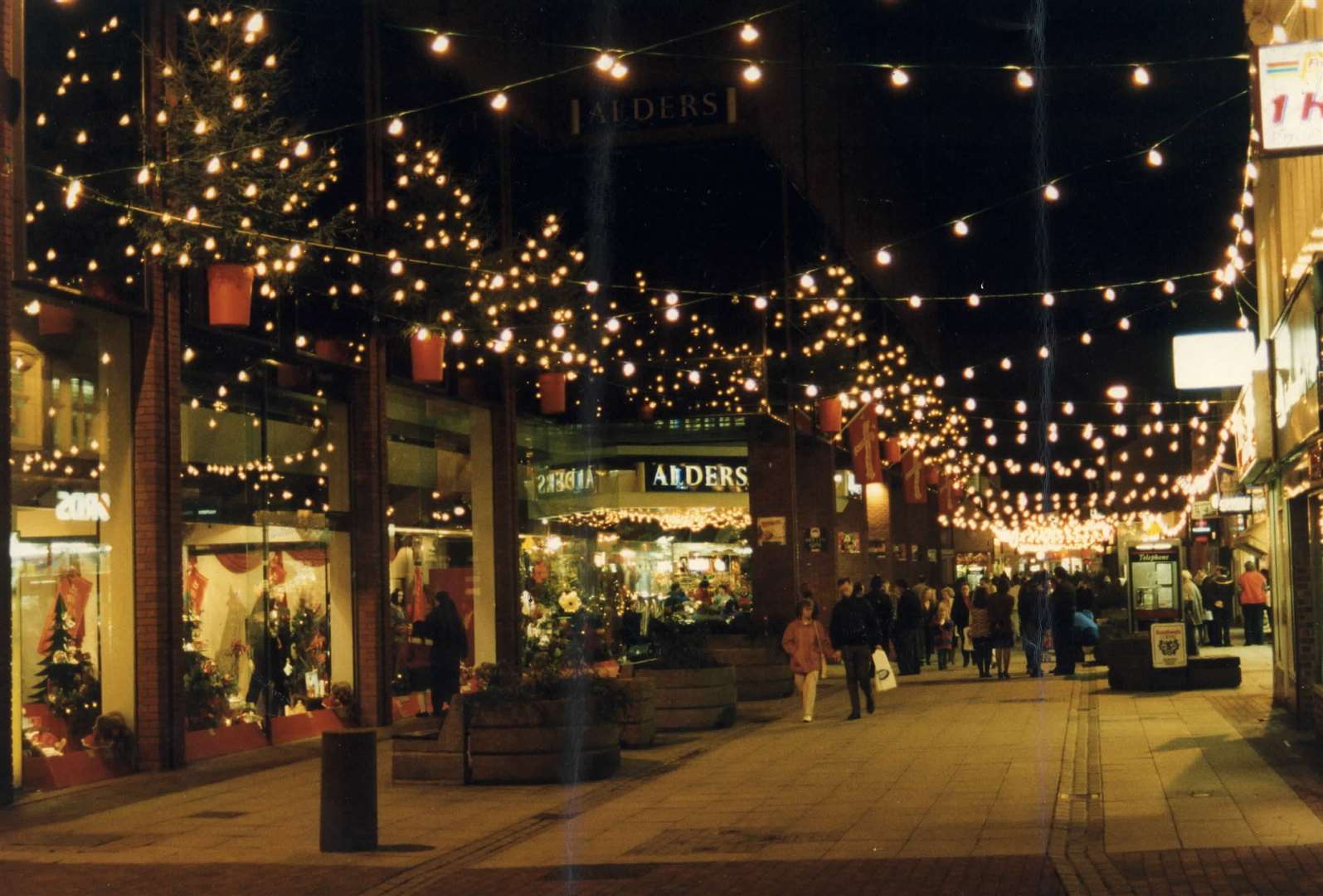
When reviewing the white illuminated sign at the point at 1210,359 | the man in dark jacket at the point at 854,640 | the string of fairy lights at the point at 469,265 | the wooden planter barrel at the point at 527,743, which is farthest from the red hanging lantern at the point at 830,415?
the wooden planter barrel at the point at 527,743

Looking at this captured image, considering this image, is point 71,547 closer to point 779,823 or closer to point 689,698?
point 779,823

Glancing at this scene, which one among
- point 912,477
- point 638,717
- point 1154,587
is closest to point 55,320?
point 638,717

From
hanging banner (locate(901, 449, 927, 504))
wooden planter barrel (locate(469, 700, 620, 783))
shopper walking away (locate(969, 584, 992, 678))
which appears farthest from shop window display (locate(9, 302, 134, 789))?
hanging banner (locate(901, 449, 927, 504))

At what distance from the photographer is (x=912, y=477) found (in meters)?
43.1

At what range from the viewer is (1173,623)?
79.5 feet

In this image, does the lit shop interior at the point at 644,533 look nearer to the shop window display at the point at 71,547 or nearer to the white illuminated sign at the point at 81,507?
the shop window display at the point at 71,547

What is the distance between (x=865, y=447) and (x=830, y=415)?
1.98 meters

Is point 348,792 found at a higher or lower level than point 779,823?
higher

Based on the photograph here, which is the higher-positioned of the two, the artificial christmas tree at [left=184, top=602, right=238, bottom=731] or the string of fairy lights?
the string of fairy lights

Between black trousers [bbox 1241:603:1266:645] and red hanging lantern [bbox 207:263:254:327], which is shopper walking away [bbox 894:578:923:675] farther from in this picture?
red hanging lantern [bbox 207:263:254:327]

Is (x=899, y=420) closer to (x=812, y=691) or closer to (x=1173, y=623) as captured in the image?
(x=1173, y=623)

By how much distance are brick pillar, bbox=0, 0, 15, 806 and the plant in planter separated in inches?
64.3

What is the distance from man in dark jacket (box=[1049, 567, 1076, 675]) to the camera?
2927cm

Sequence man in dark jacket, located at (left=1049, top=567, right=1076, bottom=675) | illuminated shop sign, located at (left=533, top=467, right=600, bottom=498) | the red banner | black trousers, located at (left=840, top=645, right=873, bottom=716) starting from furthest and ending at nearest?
1. the red banner
2. man in dark jacket, located at (left=1049, top=567, right=1076, bottom=675)
3. illuminated shop sign, located at (left=533, top=467, right=600, bottom=498)
4. black trousers, located at (left=840, top=645, right=873, bottom=716)
